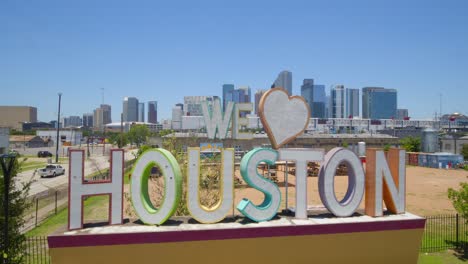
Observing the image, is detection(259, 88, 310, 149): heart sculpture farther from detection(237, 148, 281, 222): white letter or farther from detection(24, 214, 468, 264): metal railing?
detection(24, 214, 468, 264): metal railing

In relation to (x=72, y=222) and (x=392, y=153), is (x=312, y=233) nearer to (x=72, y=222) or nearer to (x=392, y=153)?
(x=392, y=153)

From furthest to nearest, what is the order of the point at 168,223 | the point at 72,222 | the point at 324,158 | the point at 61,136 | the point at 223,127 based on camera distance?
1. the point at 61,136
2. the point at 223,127
3. the point at 324,158
4. the point at 168,223
5. the point at 72,222

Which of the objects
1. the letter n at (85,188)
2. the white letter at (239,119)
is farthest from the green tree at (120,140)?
the letter n at (85,188)

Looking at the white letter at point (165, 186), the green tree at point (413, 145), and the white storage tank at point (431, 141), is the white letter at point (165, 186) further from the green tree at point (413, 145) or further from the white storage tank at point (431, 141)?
the white storage tank at point (431, 141)

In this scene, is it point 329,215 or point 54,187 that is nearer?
point 329,215

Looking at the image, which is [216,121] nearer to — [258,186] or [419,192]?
[419,192]

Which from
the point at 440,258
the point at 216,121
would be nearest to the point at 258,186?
the point at 440,258

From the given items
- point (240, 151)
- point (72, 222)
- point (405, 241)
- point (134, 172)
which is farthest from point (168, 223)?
point (240, 151)
